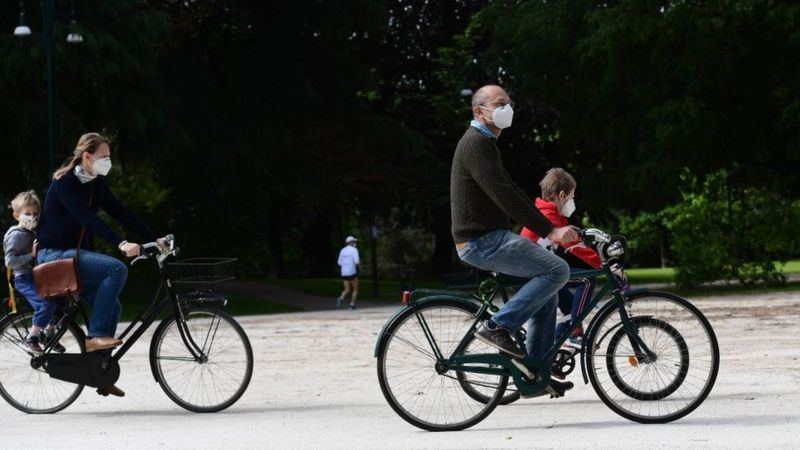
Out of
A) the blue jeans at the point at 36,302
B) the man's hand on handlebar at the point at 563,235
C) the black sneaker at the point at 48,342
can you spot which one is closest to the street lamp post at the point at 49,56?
the blue jeans at the point at 36,302

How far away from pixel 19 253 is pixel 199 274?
1373 millimetres

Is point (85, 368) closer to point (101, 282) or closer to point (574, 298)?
point (101, 282)

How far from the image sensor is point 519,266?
7676mm

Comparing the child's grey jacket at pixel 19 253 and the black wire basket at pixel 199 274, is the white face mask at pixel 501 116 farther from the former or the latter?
the child's grey jacket at pixel 19 253

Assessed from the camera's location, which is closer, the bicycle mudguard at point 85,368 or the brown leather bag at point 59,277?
the brown leather bag at point 59,277

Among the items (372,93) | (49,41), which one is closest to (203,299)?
(49,41)

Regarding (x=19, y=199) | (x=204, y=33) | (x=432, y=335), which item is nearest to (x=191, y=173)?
(x=204, y=33)

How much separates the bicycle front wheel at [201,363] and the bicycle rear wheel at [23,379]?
2.22ft

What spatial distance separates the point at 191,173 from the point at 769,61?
1361 centimetres

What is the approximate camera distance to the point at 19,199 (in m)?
9.47

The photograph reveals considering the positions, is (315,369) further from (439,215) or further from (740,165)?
(439,215)

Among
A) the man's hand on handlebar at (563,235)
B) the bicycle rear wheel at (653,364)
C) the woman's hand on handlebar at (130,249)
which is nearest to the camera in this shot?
Answer: the man's hand on handlebar at (563,235)

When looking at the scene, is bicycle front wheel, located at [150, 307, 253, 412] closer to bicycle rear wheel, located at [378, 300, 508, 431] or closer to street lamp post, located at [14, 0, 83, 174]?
bicycle rear wheel, located at [378, 300, 508, 431]

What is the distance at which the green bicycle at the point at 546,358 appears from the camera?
7.75 metres
